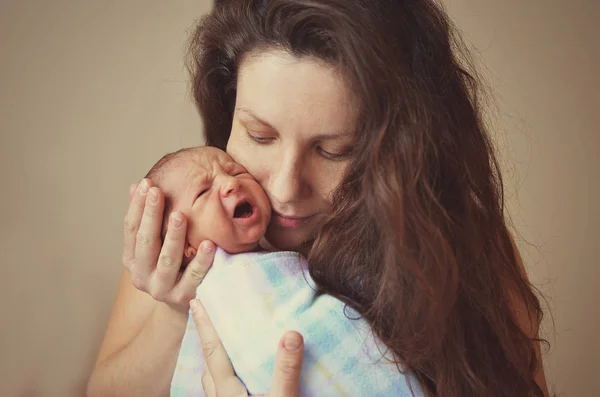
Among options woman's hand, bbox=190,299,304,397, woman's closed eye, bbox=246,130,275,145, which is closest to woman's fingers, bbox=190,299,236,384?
woman's hand, bbox=190,299,304,397

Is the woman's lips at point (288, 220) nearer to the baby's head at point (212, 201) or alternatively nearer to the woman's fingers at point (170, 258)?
the baby's head at point (212, 201)

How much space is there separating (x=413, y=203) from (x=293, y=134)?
0.26 metres

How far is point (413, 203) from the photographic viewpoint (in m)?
1.10

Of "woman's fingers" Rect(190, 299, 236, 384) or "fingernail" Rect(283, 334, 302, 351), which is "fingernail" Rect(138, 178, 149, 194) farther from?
A: "fingernail" Rect(283, 334, 302, 351)

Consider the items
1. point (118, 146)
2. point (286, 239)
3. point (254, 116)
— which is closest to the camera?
point (254, 116)

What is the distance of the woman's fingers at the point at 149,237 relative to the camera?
1177 millimetres

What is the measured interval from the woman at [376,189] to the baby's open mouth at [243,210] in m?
0.05

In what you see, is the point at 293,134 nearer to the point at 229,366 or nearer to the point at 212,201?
the point at 212,201

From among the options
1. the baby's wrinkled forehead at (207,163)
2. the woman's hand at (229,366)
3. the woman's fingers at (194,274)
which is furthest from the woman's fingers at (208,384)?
the baby's wrinkled forehead at (207,163)

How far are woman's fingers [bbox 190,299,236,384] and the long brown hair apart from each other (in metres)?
0.24

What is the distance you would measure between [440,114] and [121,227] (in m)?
1.26

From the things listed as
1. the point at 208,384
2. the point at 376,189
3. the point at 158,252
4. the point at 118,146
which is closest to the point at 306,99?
the point at 376,189

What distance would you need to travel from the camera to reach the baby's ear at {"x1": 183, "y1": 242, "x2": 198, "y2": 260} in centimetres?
122

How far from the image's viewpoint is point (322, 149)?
1.20 m
